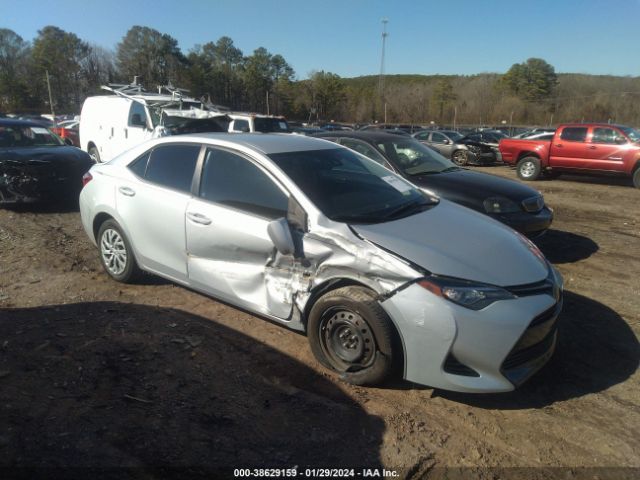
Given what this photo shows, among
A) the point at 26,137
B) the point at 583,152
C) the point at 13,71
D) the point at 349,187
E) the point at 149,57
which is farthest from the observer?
the point at 149,57

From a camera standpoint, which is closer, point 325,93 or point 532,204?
point 532,204

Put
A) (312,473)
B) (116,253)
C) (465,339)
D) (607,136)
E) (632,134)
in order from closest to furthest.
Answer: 1. (312,473)
2. (465,339)
3. (116,253)
4. (632,134)
5. (607,136)

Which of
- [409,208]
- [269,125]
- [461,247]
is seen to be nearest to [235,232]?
[409,208]

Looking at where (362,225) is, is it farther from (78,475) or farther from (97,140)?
(97,140)

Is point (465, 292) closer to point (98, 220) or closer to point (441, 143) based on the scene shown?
point (98, 220)

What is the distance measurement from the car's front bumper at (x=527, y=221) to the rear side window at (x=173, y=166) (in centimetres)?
348

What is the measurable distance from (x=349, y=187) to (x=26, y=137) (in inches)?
284

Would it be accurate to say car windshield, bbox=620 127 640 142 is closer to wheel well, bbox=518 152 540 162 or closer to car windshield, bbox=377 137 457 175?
wheel well, bbox=518 152 540 162

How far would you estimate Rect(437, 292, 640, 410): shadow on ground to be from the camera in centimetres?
294

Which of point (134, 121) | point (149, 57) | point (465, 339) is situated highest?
point (149, 57)

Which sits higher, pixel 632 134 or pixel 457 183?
pixel 632 134

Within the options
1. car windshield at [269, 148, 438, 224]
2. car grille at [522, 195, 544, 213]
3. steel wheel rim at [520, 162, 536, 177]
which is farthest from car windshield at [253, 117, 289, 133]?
car windshield at [269, 148, 438, 224]

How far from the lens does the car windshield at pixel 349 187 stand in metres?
3.33

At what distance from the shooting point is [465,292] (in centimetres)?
266
